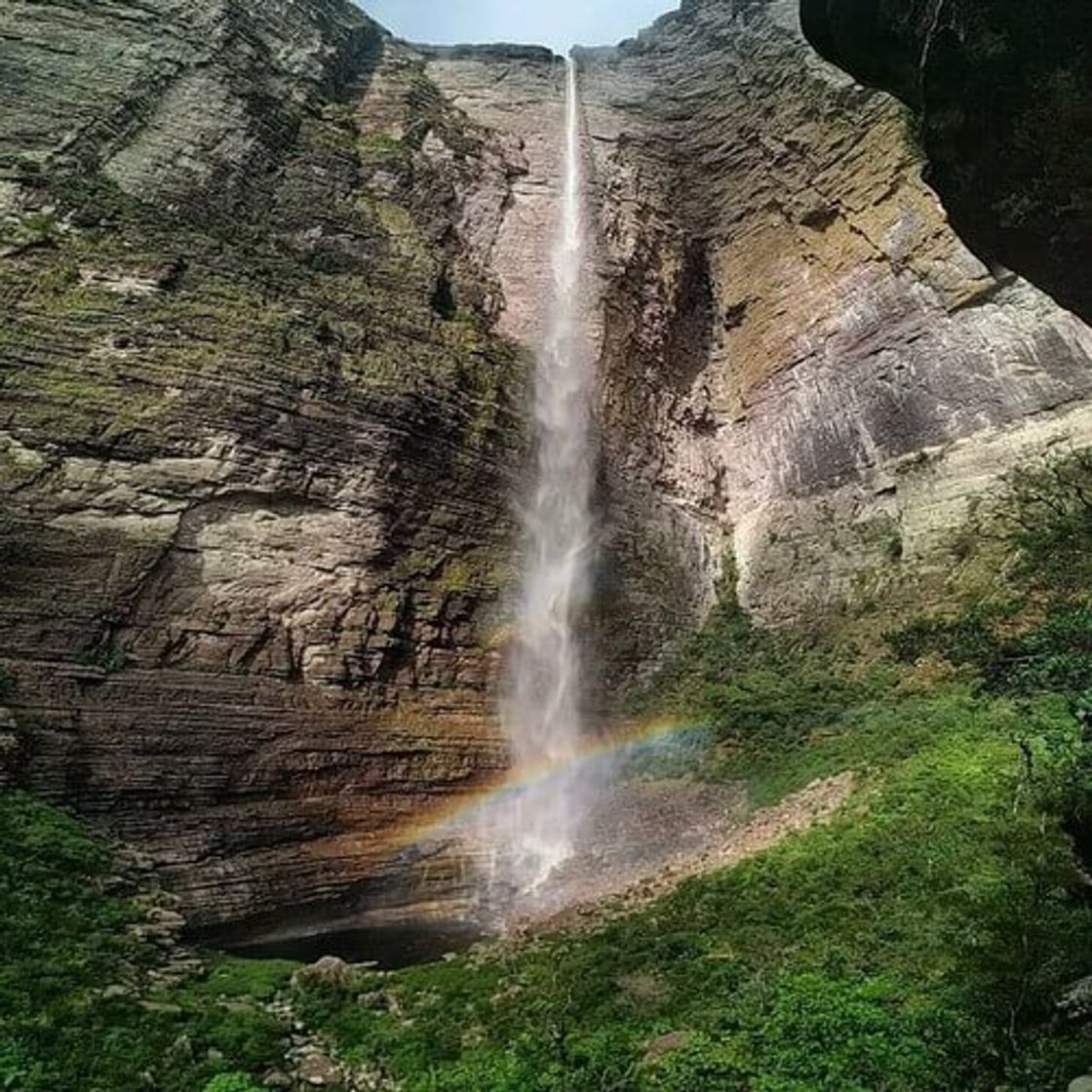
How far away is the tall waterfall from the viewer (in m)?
16.0

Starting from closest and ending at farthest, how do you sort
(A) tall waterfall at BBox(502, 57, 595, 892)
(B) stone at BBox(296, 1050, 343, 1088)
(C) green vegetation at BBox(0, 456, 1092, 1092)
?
(C) green vegetation at BBox(0, 456, 1092, 1092) → (B) stone at BBox(296, 1050, 343, 1088) → (A) tall waterfall at BBox(502, 57, 595, 892)

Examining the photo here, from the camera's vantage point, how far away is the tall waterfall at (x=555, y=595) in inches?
629

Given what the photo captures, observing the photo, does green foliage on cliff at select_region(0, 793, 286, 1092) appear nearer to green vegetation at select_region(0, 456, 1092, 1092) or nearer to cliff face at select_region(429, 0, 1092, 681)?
green vegetation at select_region(0, 456, 1092, 1092)

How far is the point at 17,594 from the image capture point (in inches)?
524

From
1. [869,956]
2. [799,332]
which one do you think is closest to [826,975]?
[869,956]

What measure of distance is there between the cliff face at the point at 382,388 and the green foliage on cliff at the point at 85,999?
4.67ft

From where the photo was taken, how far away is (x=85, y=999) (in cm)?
869

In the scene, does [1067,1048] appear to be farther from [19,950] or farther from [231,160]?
[231,160]

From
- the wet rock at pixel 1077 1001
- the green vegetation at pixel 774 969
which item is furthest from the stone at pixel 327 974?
the wet rock at pixel 1077 1001

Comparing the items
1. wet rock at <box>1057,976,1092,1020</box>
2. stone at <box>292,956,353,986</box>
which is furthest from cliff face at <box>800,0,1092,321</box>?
stone at <box>292,956,353,986</box>

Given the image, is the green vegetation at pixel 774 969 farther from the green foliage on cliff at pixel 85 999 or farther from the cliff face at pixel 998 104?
the cliff face at pixel 998 104

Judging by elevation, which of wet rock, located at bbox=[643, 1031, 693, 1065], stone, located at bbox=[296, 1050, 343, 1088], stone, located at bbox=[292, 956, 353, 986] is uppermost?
wet rock, located at bbox=[643, 1031, 693, 1065]

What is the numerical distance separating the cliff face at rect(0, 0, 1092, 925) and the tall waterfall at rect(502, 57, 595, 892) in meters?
0.70

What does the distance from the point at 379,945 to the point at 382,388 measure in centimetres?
961
